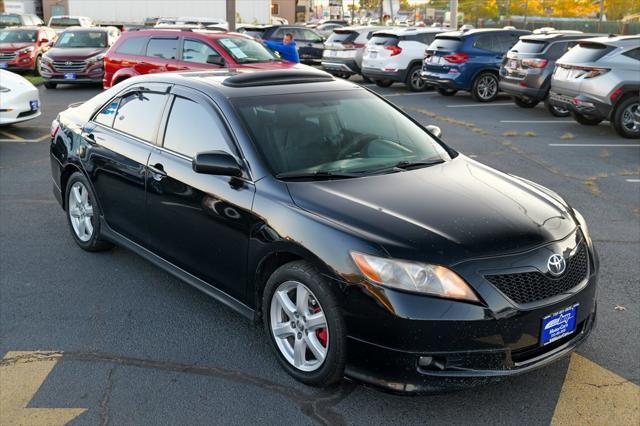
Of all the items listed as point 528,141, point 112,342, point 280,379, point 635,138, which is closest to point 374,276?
point 280,379

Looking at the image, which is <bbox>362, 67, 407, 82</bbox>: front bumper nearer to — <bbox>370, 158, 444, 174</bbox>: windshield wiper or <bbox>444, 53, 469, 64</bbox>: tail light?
<bbox>444, 53, 469, 64</bbox>: tail light

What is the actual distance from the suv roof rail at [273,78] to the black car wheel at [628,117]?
7.90 m

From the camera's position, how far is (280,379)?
3.79 metres

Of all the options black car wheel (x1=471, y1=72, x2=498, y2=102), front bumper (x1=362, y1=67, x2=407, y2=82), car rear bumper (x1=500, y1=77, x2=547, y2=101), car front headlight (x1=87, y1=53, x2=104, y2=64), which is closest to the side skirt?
car rear bumper (x1=500, y1=77, x2=547, y2=101)

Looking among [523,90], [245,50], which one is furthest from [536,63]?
[245,50]

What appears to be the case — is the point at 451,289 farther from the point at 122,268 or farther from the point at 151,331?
the point at 122,268

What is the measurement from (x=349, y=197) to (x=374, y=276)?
0.64 m

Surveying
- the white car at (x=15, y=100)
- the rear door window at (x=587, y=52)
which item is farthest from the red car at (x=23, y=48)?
the rear door window at (x=587, y=52)

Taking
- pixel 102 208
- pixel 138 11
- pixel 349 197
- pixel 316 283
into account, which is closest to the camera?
pixel 316 283

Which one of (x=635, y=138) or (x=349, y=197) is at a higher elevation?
(x=349, y=197)

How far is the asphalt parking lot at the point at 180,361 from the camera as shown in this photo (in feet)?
11.4

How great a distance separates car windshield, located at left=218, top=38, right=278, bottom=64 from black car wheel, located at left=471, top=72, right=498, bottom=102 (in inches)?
209

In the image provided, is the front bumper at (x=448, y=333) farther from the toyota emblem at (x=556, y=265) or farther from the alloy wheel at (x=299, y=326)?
the alloy wheel at (x=299, y=326)

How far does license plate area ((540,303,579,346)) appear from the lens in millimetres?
3410
